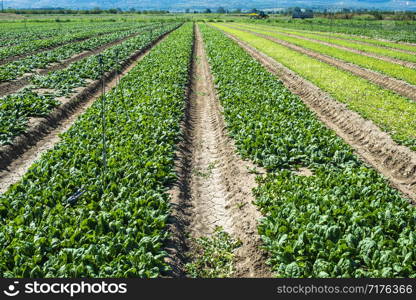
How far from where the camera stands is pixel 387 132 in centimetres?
1373

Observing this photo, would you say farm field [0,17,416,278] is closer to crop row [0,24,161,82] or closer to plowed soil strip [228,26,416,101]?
plowed soil strip [228,26,416,101]

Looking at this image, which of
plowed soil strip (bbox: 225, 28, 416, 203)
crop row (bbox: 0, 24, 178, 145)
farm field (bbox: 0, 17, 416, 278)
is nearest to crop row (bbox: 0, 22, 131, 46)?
crop row (bbox: 0, 24, 178, 145)

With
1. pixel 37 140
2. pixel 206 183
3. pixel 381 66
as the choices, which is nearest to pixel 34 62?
pixel 37 140

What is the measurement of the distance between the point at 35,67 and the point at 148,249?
23.4 metres

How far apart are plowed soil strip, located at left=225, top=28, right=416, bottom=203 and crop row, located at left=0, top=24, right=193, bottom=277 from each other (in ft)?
21.0

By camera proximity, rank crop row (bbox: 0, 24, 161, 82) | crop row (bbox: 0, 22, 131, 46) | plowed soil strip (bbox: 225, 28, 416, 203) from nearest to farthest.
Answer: plowed soil strip (bbox: 225, 28, 416, 203), crop row (bbox: 0, 24, 161, 82), crop row (bbox: 0, 22, 131, 46)

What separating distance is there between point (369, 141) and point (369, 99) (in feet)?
18.0

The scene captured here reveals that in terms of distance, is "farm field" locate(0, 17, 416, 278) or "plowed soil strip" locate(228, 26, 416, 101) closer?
"farm field" locate(0, 17, 416, 278)

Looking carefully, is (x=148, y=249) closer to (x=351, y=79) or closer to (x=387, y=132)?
Answer: (x=387, y=132)

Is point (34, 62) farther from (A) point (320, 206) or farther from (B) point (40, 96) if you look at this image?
(A) point (320, 206)

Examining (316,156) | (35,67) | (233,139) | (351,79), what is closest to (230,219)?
(316,156)

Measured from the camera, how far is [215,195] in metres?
10.2

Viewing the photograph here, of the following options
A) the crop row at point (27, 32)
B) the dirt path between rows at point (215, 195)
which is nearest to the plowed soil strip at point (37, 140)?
the dirt path between rows at point (215, 195)

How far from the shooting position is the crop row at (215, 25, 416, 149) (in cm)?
1396
